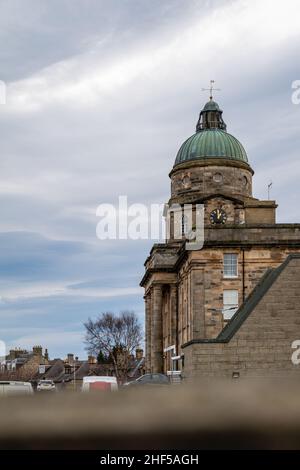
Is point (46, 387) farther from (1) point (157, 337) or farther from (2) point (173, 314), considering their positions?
(1) point (157, 337)

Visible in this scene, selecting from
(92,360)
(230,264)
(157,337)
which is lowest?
(92,360)

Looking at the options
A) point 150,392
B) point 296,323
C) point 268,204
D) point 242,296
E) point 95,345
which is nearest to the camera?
point 150,392

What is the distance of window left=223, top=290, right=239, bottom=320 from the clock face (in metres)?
20.3

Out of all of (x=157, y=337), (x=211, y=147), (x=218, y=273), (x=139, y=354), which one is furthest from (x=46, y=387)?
(x=139, y=354)

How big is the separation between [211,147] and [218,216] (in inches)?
373

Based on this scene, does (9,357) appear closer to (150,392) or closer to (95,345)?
(95,345)

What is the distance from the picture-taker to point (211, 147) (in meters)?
81.2

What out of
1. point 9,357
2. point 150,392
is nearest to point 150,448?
point 150,392

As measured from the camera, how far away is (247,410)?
3.35 m

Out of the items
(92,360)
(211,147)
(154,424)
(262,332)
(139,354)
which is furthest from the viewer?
(139,354)

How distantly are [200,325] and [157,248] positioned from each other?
1961 centimetres

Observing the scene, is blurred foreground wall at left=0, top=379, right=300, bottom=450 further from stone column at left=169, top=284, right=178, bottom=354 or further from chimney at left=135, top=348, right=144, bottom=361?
chimney at left=135, top=348, right=144, bottom=361

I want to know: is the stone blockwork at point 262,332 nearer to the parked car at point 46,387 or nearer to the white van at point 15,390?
the parked car at point 46,387

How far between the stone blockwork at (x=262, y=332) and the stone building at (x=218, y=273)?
4 centimetres
